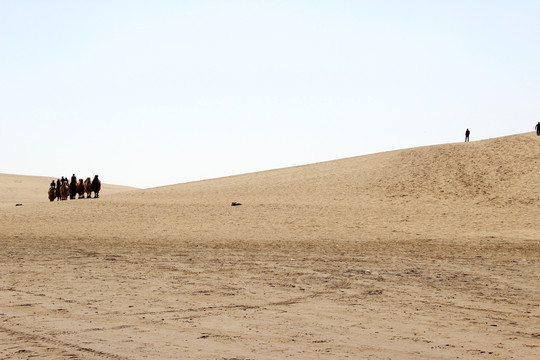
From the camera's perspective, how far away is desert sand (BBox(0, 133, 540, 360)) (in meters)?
7.89

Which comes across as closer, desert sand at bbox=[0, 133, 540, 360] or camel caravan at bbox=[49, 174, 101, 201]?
desert sand at bbox=[0, 133, 540, 360]

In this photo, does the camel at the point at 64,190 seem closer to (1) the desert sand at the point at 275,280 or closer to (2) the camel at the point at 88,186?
(2) the camel at the point at 88,186

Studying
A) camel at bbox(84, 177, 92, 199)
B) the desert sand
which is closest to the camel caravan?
camel at bbox(84, 177, 92, 199)

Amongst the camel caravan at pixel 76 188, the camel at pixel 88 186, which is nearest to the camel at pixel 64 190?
the camel caravan at pixel 76 188

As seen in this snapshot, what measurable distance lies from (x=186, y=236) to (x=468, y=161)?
27942 millimetres

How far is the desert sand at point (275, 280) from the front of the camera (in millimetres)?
7887

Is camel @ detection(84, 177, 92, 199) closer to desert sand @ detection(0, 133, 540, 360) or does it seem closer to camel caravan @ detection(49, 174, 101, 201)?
camel caravan @ detection(49, 174, 101, 201)

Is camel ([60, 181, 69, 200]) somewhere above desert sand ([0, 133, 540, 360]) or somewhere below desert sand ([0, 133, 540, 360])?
above

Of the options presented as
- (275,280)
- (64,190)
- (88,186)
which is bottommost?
(275,280)

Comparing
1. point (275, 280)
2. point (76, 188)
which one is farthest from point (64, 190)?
point (275, 280)

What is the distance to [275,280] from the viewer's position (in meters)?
12.9

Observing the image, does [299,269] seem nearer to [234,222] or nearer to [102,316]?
[102,316]

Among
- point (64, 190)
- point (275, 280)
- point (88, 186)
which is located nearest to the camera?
point (275, 280)

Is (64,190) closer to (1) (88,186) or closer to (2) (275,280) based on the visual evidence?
(1) (88,186)
